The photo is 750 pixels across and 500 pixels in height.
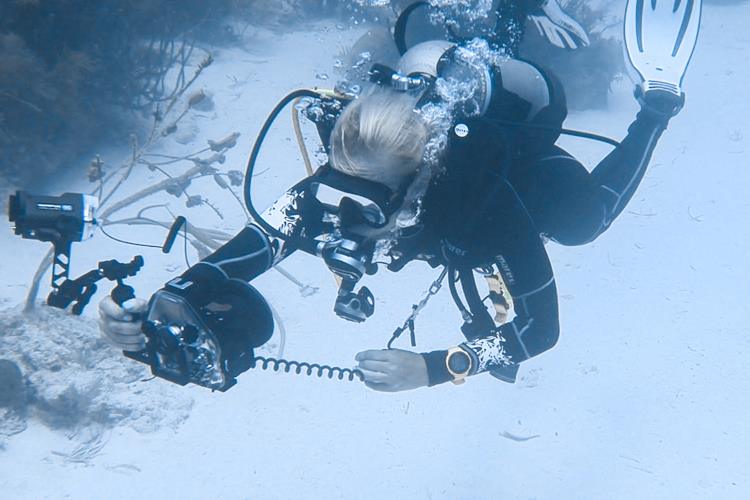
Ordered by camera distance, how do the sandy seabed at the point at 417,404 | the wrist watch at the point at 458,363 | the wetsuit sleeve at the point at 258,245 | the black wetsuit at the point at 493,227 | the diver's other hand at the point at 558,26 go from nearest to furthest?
the black wetsuit at the point at 493,227 < the wetsuit sleeve at the point at 258,245 < the wrist watch at the point at 458,363 < the sandy seabed at the point at 417,404 < the diver's other hand at the point at 558,26

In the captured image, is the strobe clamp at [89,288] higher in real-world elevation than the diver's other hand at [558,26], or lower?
lower

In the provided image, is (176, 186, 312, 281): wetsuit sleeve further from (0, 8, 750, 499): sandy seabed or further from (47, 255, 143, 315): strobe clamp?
(0, 8, 750, 499): sandy seabed

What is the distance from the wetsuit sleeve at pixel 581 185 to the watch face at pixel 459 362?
3.03ft

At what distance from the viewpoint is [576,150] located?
7.36 metres

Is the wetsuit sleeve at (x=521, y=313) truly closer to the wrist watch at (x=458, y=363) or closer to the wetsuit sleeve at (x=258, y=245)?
the wrist watch at (x=458, y=363)

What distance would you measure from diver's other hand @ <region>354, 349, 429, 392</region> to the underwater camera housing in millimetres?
506

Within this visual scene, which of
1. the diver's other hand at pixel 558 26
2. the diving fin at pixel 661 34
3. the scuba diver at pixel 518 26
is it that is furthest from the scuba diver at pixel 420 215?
the diving fin at pixel 661 34

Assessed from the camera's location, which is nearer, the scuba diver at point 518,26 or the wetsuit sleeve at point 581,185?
the wetsuit sleeve at point 581,185

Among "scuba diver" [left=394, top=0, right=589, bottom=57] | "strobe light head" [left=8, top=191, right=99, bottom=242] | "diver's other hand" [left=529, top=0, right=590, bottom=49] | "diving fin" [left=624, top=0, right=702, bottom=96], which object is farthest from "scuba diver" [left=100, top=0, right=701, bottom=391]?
"diving fin" [left=624, top=0, right=702, bottom=96]

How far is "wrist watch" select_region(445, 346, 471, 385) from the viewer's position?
8.65 ft

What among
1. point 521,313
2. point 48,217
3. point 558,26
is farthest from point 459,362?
point 558,26

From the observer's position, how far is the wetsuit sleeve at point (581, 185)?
302 cm

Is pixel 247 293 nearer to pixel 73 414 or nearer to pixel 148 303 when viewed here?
pixel 148 303

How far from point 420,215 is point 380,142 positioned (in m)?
0.45
